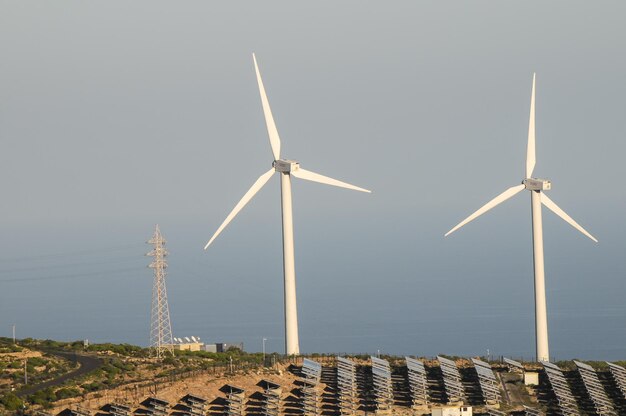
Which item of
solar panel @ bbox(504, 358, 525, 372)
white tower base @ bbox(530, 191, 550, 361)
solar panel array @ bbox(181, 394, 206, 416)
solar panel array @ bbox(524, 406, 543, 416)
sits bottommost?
solar panel array @ bbox(524, 406, 543, 416)

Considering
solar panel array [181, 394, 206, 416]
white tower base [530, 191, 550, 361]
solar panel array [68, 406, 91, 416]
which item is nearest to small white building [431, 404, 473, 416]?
solar panel array [181, 394, 206, 416]

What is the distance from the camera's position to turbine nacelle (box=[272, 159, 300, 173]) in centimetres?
11475

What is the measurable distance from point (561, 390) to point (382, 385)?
11.5 meters

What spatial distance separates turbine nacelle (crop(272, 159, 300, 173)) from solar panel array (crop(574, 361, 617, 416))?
83.8 feet

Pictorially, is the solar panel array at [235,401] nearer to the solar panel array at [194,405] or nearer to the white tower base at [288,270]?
the solar panel array at [194,405]

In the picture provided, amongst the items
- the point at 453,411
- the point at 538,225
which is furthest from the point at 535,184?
the point at 453,411

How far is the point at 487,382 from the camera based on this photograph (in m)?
102

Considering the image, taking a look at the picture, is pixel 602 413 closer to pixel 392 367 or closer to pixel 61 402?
pixel 392 367

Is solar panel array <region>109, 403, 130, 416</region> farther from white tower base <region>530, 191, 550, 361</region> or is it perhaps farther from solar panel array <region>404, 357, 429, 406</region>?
white tower base <region>530, 191, 550, 361</region>

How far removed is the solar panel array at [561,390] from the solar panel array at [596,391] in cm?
120

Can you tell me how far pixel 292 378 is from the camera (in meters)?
104

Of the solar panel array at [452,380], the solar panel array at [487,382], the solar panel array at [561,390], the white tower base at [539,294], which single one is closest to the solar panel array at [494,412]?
the solar panel array at [487,382]

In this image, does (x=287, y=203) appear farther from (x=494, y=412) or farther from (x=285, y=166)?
(x=494, y=412)

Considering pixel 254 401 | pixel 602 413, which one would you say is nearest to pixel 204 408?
pixel 254 401
